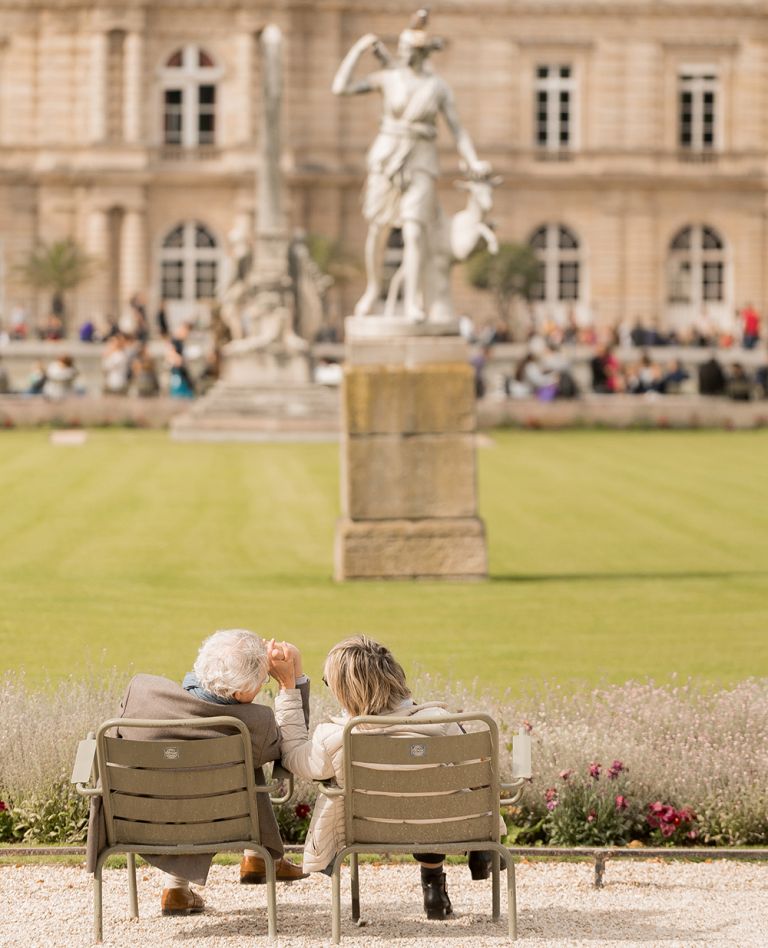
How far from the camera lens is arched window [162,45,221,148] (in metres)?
56.7

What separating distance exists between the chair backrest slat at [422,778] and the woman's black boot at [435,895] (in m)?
0.55

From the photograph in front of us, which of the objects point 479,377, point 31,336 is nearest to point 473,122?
point 31,336

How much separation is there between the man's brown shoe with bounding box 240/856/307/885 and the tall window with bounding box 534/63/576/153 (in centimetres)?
5148

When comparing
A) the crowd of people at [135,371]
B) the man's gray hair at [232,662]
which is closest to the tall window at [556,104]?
the crowd of people at [135,371]

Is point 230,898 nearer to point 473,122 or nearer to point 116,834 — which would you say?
point 116,834

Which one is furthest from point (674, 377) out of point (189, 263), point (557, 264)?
point (189, 263)

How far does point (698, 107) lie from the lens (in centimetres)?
5809

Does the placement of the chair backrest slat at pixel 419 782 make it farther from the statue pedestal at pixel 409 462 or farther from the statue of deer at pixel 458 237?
the statue of deer at pixel 458 237

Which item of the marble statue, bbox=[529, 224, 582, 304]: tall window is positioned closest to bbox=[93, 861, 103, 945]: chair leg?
the marble statue

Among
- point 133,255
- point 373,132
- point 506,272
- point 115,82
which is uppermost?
point 115,82

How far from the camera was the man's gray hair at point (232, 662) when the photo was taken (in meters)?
7.04

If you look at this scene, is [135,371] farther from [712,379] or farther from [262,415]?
[712,379]

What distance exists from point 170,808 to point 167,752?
0.22 meters

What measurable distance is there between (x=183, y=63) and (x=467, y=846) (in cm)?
5176
